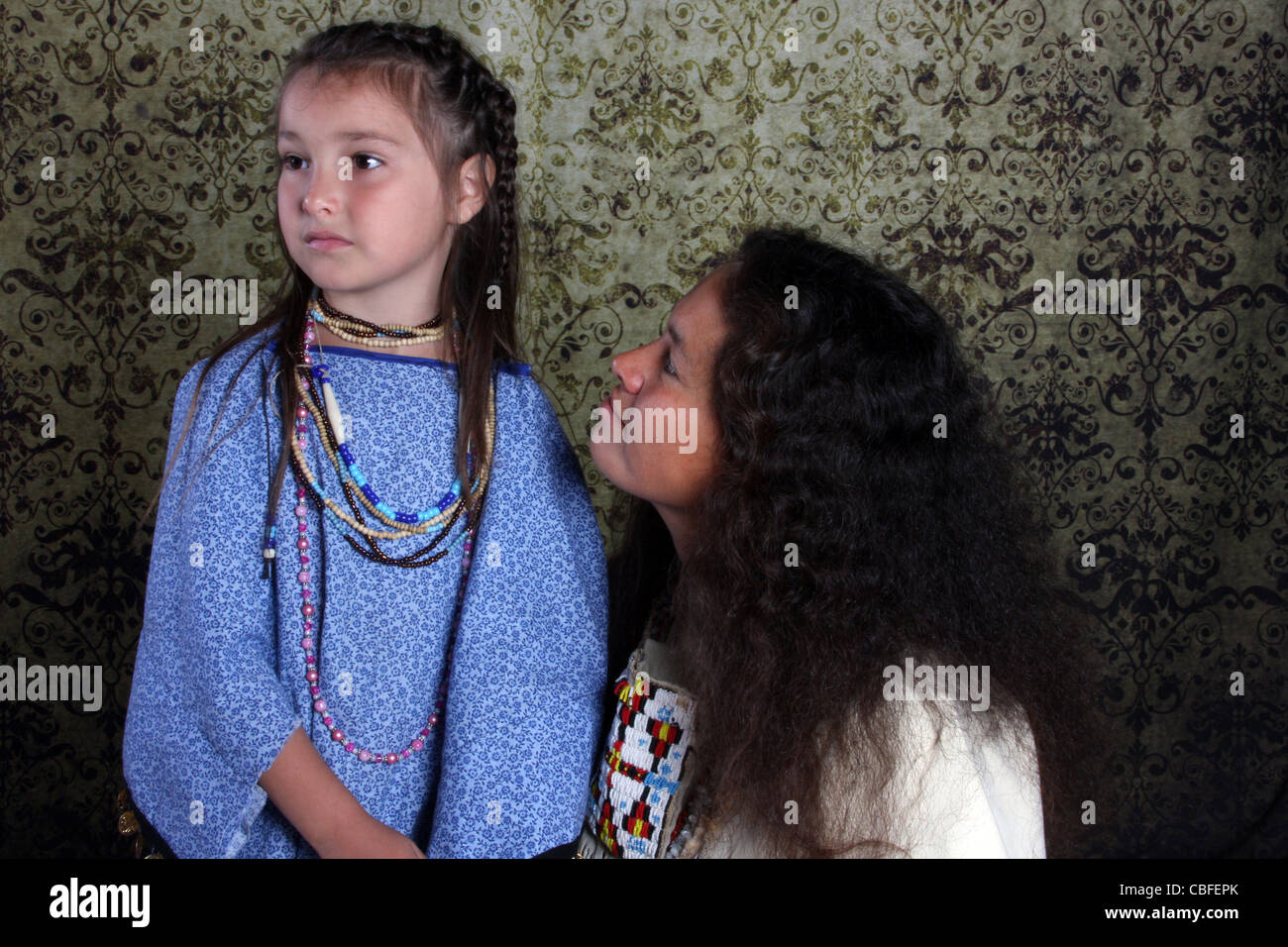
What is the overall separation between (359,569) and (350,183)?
1.37 ft

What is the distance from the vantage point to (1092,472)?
7.80 ft

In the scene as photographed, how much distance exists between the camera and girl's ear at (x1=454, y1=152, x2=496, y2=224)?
133 cm

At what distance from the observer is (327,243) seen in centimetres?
118

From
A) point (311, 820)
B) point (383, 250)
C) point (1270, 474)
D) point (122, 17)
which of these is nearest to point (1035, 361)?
Answer: point (1270, 474)

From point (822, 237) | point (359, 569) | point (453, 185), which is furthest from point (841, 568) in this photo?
point (822, 237)

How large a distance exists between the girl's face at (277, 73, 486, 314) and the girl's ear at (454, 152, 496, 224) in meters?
0.10

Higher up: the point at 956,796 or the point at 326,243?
the point at 326,243

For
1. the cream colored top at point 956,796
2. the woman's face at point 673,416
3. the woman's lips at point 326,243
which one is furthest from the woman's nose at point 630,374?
the cream colored top at point 956,796

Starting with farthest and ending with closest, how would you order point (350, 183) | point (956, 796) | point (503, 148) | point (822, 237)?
point (822, 237)
point (503, 148)
point (350, 183)
point (956, 796)

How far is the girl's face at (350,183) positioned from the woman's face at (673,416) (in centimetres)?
31

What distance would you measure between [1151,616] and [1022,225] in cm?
90

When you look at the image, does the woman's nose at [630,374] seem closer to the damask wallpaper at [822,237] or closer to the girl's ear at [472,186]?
the girl's ear at [472,186]

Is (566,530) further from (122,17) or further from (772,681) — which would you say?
(122,17)

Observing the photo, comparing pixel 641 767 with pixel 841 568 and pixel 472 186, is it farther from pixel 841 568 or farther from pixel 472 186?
pixel 472 186
